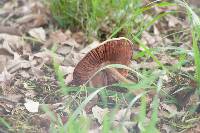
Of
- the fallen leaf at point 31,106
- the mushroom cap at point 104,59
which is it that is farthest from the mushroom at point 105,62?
the fallen leaf at point 31,106

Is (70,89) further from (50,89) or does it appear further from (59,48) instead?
(59,48)

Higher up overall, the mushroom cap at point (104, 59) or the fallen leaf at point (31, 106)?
the mushroom cap at point (104, 59)

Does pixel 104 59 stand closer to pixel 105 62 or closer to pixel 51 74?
pixel 105 62

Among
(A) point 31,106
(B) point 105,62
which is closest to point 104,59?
(B) point 105,62

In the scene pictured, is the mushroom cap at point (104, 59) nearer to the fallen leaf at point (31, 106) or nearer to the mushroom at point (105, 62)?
the mushroom at point (105, 62)

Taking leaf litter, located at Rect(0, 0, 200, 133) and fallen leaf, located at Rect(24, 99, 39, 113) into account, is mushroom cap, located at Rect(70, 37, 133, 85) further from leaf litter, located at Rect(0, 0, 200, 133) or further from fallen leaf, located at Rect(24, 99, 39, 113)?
fallen leaf, located at Rect(24, 99, 39, 113)

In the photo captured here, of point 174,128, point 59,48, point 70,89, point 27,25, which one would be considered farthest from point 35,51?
point 174,128

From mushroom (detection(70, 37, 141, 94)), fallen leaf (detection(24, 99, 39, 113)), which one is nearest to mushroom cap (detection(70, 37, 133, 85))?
mushroom (detection(70, 37, 141, 94))

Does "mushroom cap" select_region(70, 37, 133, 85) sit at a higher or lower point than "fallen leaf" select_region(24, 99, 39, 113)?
higher
